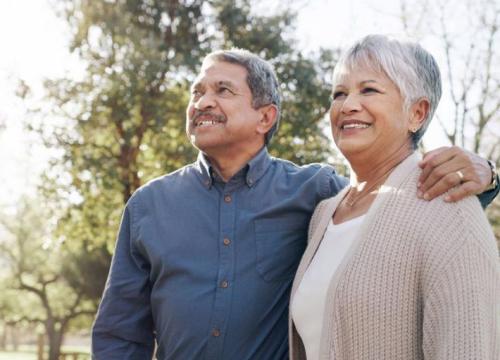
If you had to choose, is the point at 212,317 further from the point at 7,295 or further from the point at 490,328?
the point at 7,295

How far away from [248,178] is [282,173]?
21cm

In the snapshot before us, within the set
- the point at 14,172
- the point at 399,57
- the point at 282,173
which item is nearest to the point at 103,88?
the point at 282,173

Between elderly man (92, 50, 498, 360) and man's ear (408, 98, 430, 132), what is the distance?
0.77 meters

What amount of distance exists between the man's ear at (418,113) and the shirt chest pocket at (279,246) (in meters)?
0.80

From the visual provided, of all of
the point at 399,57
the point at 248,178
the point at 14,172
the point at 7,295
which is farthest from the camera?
the point at 7,295

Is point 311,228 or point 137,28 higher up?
point 137,28

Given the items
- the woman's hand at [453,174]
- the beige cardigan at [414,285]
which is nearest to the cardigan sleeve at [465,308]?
the beige cardigan at [414,285]

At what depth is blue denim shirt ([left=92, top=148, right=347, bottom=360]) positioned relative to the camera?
9.59 feet

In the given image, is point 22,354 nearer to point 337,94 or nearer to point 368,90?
point 337,94

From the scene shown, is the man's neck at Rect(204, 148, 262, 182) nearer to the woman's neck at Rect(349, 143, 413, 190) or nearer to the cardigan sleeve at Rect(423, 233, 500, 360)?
the woman's neck at Rect(349, 143, 413, 190)

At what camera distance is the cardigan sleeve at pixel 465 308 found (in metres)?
2.04

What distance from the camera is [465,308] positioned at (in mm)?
2053

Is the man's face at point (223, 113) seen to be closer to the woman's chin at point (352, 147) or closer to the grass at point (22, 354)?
the woman's chin at point (352, 147)

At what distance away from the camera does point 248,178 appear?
3201 mm
